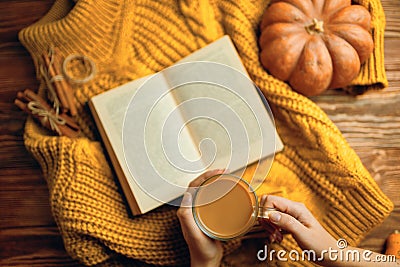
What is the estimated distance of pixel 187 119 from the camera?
2.93ft

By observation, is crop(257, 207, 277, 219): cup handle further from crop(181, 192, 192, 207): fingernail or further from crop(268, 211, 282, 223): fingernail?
crop(181, 192, 192, 207): fingernail

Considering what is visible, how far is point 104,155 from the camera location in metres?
0.96

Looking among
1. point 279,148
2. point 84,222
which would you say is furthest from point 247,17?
point 84,222

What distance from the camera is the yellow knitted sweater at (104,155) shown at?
908 mm

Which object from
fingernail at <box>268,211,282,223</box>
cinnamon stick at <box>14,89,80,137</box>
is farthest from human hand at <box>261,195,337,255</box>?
cinnamon stick at <box>14,89,80,137</box>

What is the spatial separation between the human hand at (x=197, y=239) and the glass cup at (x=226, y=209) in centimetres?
2

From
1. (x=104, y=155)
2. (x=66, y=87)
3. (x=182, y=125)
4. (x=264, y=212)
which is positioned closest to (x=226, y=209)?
(x=264, y=212)

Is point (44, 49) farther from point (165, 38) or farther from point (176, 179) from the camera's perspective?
point (176, 179)

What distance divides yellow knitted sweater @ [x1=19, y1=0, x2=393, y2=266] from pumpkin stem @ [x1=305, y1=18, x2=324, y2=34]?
11cm

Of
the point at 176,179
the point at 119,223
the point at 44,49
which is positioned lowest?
the point at 119,223

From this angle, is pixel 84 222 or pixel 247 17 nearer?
pixel 84 222

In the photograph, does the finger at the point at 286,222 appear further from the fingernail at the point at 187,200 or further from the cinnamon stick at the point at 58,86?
the cinnamon stick at the point at 58,86

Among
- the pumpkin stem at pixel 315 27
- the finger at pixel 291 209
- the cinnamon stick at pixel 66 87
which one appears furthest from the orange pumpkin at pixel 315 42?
the cinnamon stick at pixel 66 87

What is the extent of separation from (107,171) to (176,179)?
15cm
